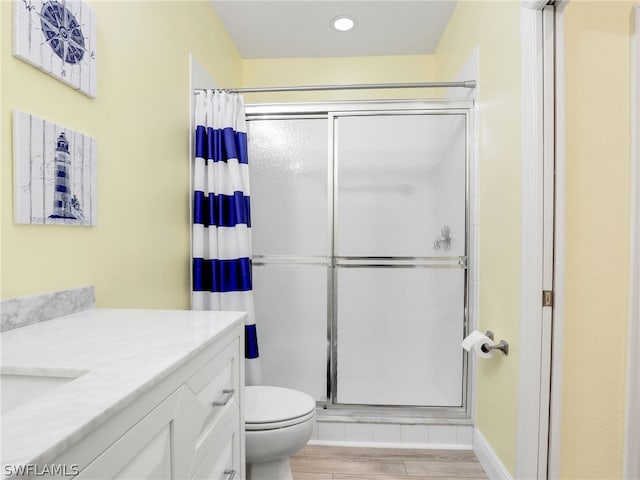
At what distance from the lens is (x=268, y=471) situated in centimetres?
159

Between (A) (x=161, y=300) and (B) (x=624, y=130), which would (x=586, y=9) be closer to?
(B) (x=624, y=130)

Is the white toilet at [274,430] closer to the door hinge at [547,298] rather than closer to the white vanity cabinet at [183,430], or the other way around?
the white vanity cabinet at [183,430]

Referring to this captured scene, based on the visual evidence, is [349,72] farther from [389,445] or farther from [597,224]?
[389,445]

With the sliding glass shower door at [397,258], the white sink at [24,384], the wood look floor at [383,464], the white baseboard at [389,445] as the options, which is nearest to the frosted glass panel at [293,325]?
the sliding glass shower door at [397,258]

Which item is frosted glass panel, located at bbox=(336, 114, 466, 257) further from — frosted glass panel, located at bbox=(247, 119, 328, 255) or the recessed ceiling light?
the recessed ceiling light

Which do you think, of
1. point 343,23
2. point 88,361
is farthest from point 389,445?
point 343,23

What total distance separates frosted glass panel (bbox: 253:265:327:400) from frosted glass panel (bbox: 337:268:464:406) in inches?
4.9

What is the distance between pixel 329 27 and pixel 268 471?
2.78 metres

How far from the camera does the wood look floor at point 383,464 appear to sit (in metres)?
1.83

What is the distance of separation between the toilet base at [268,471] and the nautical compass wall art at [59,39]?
5.21ft

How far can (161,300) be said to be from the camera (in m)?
1.77

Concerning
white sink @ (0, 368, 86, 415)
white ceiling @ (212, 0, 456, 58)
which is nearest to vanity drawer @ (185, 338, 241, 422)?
white sink @ (0, 368, 86, 415)

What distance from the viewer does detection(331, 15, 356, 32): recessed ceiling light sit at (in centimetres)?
257

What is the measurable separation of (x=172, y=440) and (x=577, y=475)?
153 cm
